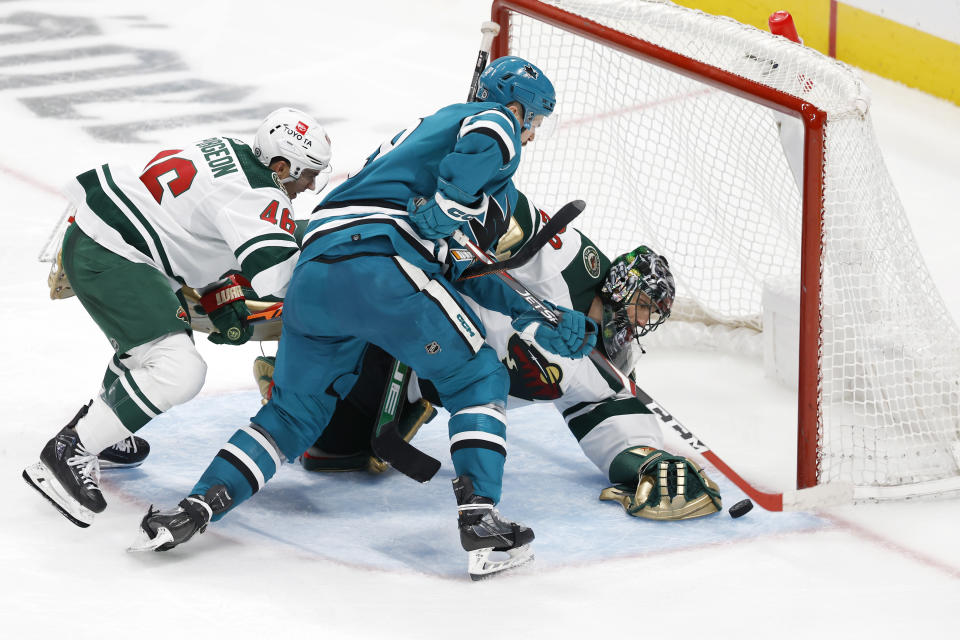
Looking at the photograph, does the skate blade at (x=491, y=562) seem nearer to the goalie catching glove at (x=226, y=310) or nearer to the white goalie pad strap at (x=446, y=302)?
the white goalie pad strap at (x=446, y=302)

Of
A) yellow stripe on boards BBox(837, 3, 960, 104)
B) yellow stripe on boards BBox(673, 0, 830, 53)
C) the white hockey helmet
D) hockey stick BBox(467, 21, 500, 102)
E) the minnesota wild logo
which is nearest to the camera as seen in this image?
the white hockey helmet

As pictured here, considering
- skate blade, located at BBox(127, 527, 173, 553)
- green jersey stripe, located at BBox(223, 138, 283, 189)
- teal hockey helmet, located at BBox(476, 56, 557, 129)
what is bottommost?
skate blade, located at BBox(127, 527, 173, 553)

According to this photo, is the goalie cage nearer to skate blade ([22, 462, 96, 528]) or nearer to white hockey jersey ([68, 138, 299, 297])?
white hockey jersey ([68, 138, 299, 297])

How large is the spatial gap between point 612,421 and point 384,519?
2.00 feet

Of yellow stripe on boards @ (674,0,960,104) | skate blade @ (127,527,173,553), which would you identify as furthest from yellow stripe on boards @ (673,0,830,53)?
skate blade @ (127,527,173,553)

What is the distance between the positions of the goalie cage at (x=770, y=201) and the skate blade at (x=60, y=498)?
64.0 inches

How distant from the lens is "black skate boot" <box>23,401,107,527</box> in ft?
9.53

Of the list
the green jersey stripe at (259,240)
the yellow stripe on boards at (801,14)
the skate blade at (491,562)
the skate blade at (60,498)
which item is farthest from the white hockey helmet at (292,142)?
the yellow stripe on boards at (801,14)

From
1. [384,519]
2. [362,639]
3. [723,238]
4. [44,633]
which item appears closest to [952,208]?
[723,238]

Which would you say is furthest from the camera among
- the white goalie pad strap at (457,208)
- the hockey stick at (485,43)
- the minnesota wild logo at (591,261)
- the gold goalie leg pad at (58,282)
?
the hockey stick at (485,43)

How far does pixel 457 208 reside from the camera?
8.90ft

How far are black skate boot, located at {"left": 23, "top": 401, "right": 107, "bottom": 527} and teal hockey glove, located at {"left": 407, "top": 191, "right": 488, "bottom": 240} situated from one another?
2.98 feet

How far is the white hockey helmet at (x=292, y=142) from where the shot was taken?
311 cm

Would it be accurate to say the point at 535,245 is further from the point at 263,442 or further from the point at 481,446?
the point at 263,442
